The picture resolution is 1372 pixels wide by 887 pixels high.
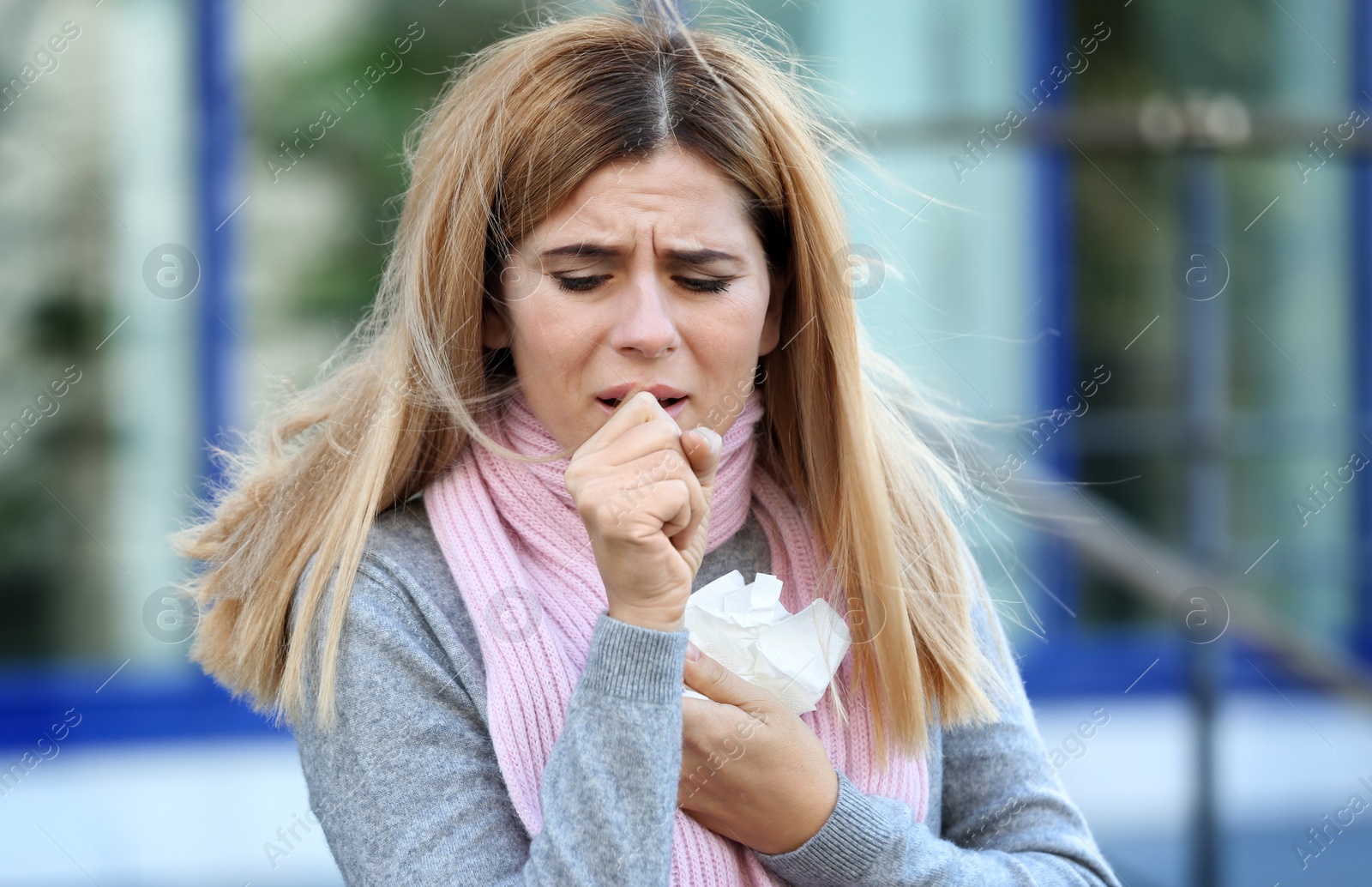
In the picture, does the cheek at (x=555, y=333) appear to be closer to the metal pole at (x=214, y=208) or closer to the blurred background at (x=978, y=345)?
the blurred background at (x=978, y=345)

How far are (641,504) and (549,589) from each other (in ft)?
1.05

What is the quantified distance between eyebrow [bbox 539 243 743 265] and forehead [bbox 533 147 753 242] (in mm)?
15

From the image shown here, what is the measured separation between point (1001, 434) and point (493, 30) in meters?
2.36

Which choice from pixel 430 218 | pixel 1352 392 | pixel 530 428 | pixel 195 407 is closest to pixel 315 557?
pixel 530 428

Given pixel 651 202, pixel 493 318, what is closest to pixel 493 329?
pixel 493 318

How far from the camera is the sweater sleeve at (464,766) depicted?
4.23 ft

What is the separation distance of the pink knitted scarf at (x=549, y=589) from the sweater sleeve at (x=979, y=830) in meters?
0.06

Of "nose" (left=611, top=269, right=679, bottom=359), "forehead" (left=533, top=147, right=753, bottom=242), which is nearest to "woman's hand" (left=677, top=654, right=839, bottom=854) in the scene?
"nose" (left=611, top=269, right=679, bottom=359)

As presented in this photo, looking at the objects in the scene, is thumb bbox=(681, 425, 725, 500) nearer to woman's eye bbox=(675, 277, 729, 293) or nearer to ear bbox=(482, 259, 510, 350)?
woman's eye bbox=(675, 277, 729, 293)

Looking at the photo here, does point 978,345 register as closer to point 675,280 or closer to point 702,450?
point 675,280

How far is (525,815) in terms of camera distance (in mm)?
1408

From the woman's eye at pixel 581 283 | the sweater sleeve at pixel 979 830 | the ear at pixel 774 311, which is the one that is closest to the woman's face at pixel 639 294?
the woman's eye at pixel 581 283

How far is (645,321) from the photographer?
57.5 inches

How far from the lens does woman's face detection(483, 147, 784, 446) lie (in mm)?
1479
